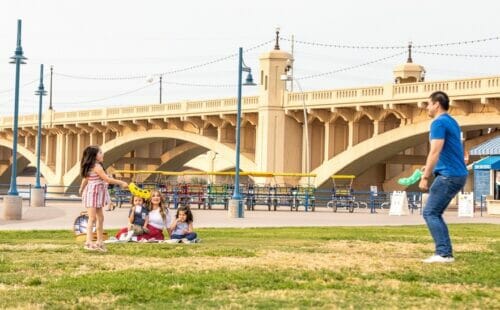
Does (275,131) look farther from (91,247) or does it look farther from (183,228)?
(91,247)

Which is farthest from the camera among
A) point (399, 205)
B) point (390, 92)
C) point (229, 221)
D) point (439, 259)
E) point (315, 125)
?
point (315, 125)

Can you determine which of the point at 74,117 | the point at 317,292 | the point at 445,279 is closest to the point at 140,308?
the point at 317,292

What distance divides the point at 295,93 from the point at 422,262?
4125cm

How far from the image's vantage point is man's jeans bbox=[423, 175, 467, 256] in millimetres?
10977

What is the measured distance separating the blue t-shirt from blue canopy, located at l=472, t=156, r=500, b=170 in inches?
1247

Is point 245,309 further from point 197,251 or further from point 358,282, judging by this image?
point 197,251

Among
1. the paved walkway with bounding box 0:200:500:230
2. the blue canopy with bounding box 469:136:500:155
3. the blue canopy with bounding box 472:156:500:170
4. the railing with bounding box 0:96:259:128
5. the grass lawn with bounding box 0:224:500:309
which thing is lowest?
the grass lawn with bounding box 0:224:500:309

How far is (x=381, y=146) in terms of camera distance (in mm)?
45625

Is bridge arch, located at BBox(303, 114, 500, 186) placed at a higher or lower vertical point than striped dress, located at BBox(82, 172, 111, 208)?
higher

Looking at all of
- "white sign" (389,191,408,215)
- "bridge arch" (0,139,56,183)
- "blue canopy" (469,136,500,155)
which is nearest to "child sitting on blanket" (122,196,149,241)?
"white sign" (389,191,408,215)

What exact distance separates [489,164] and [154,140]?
31.8 metres

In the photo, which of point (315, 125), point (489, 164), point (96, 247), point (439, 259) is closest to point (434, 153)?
point (439, 259)

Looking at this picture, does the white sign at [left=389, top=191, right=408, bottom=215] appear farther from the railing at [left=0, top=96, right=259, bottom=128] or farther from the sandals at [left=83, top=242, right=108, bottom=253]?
the sandals at [left=83, top=242, right=108, bottom=253]

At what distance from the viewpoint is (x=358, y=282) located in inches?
368
